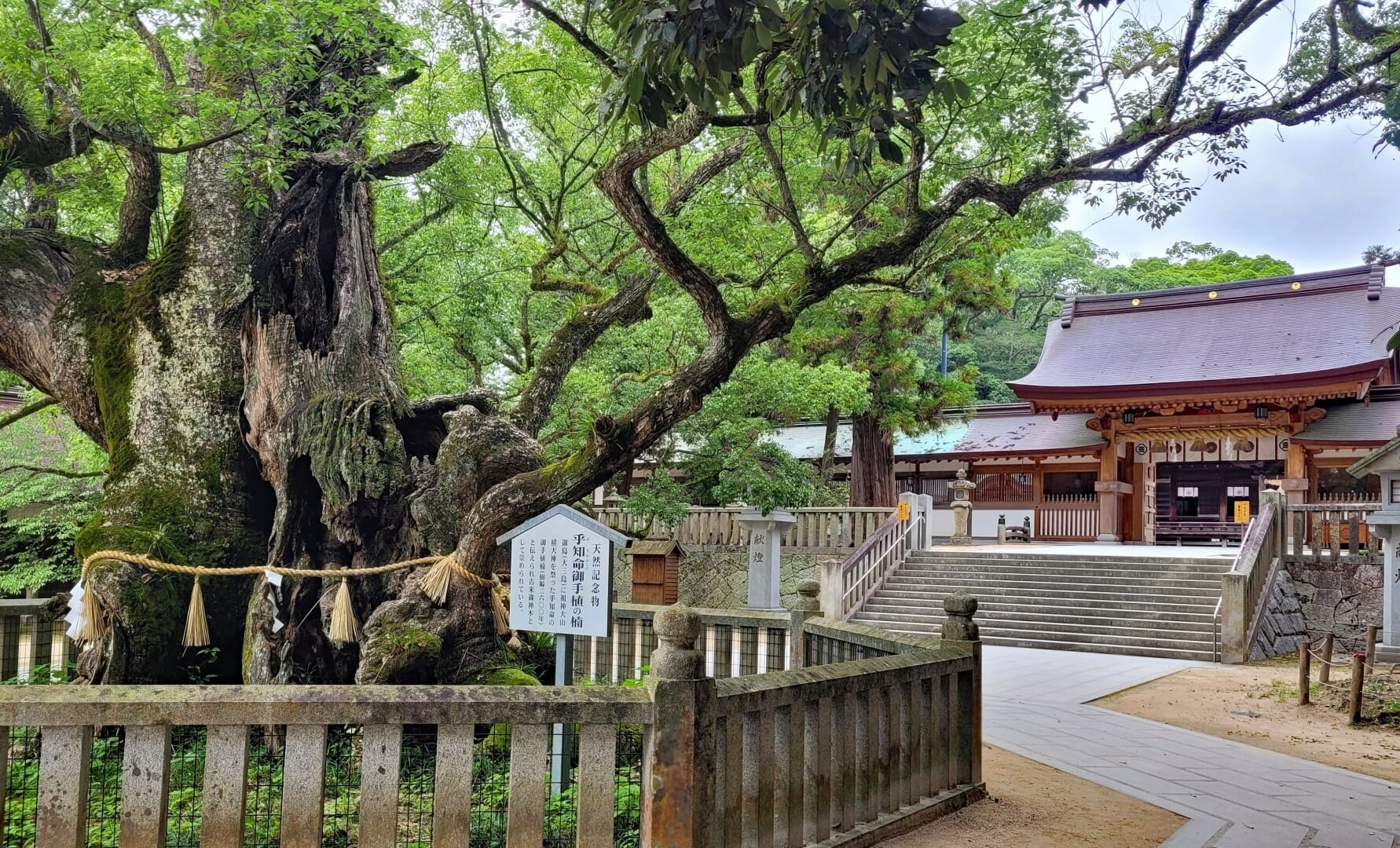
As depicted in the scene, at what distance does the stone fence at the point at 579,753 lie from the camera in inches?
124

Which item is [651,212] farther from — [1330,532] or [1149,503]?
[1149,503]

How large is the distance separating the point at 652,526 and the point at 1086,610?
9380 millimetres

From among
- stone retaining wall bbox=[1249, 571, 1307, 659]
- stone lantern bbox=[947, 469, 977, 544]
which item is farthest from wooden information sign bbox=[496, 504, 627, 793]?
stone lantern bbox=[947, 469, 977, 544]

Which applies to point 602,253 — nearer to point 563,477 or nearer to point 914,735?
point 563,477

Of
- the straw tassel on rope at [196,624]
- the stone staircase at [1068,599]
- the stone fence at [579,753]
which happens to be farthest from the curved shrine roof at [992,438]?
the stone fence at [579,753]

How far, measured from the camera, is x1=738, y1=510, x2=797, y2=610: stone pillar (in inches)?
634

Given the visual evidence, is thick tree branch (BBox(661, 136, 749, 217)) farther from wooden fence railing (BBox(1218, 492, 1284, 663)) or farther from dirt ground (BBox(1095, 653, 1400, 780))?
wooden fence railing (BBox(1218, 492, 1284, 663))

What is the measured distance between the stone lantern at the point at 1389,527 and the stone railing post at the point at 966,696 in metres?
9.29

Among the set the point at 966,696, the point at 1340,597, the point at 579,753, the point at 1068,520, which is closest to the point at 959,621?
the point at 966,696

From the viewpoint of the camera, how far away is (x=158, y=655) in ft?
→ 22.9

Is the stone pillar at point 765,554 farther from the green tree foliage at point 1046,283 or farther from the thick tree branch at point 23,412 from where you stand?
the green tree foliage at point 1046,283

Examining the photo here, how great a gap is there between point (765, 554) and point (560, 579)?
1076cm

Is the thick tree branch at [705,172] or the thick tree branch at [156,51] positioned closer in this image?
the thick tree branch at [156,51]

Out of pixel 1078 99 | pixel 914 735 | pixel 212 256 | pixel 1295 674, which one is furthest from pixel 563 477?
pixel 1295 674
